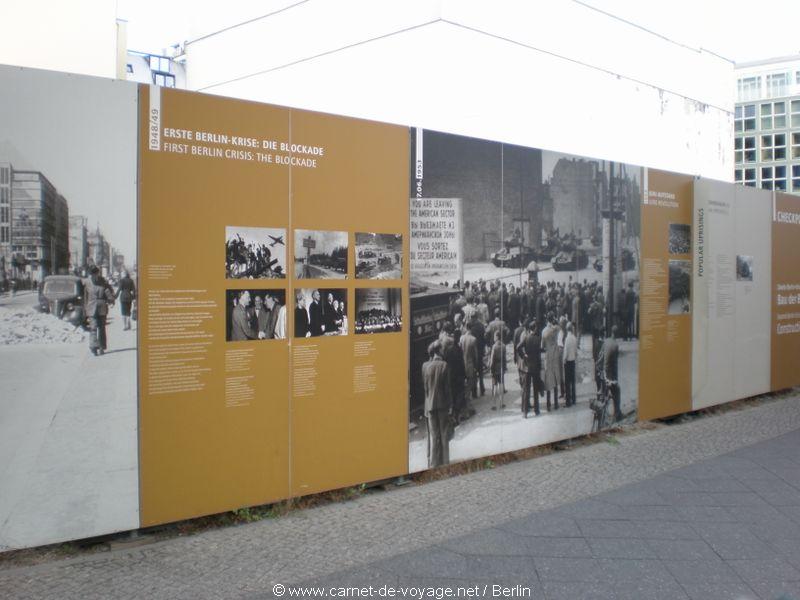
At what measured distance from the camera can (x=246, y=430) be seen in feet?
17.2

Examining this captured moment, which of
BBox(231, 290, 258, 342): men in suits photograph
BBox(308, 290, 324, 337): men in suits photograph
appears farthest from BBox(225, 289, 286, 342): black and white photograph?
BBox(308, 290, 324, 337): men in suits photograph

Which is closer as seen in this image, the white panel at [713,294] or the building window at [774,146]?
the white panel at [713,294]

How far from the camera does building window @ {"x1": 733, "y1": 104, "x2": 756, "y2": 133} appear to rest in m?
92.9

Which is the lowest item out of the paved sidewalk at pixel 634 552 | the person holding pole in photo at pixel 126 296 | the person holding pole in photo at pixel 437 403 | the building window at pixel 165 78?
the paved sidewalk at pixel 634 552

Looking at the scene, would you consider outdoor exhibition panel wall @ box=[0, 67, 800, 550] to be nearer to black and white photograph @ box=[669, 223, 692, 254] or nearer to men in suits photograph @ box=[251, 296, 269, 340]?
men in suits photograph @ box=[251, 296, 269, 340]

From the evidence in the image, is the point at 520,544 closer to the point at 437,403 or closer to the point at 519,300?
the point at 437,403

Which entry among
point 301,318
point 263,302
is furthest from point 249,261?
point 301,318

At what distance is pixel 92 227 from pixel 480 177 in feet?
11.4

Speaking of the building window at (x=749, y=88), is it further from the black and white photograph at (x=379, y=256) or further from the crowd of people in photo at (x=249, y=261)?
the crowd of people in photo at (x=249, y=261)

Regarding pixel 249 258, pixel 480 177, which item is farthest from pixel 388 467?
pixel 480 177

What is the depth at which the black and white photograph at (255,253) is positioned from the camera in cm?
514

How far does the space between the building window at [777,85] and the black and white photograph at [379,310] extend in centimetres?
9788

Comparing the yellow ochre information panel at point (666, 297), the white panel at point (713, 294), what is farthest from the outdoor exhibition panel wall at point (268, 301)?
the white panel at point (713, 294)

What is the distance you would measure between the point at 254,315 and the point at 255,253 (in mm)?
447
